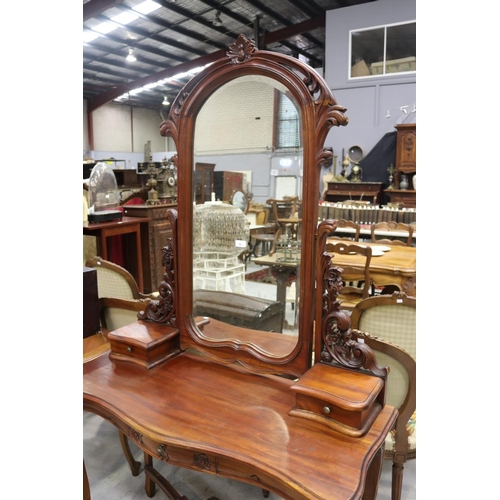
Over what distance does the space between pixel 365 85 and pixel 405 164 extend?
5.63ft

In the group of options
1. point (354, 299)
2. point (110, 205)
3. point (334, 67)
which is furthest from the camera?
point (334, 67)

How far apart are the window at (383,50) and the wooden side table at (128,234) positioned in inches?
229

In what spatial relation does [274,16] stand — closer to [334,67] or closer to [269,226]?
[334,67]

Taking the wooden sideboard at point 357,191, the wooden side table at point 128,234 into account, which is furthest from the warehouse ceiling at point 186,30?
the wooden side table at point 128,234

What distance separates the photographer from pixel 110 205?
147 inches

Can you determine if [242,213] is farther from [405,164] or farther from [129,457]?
[405,164]

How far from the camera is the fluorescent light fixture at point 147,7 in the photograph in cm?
703

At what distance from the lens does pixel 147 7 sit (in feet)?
23.5

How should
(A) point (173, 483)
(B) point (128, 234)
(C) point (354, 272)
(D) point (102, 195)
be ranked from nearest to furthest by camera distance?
1. (A) point (173, 483)
2. (C) point (354, 272)
3. (D) point (102, 195)
4. (B) point (128, 234)

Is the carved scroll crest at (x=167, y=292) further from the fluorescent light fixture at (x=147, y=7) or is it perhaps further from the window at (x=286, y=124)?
the fluorescent light fixture at (x=147, y=7)

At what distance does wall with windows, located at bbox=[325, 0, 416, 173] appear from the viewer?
24.8ft

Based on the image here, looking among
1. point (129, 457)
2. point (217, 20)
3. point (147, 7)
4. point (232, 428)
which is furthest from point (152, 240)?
point (217, 20)
